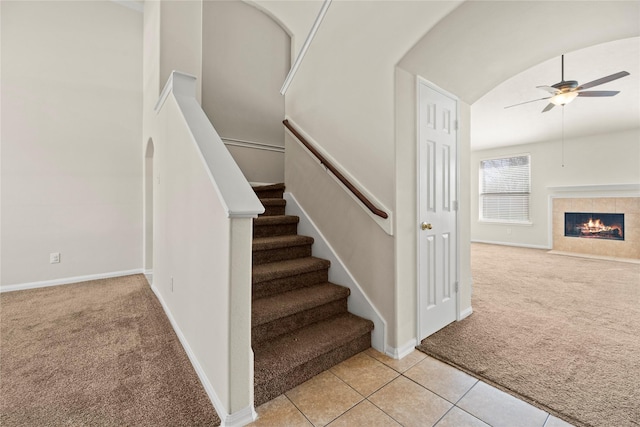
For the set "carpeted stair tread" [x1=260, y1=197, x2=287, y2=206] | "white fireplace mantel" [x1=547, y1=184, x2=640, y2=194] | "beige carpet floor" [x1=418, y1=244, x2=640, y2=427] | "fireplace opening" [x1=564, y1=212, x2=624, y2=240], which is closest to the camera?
"beige carpet floor" [x1=418, y1=244, x2=640, y2=427]

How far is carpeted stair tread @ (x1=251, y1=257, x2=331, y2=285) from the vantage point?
2.03 m

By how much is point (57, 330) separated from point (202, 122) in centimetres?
216

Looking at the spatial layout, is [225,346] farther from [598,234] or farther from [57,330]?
[598,234]

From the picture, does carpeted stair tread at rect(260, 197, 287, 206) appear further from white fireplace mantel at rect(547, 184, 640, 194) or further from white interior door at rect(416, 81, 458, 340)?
white fireplace mantel at rect(547, 184, 640, 194)

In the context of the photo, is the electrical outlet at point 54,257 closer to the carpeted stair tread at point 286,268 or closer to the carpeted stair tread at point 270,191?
the carpeted stair tread at point 270,191

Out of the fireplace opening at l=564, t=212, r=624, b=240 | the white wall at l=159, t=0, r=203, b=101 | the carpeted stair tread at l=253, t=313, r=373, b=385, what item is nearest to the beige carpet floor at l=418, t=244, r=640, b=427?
the carpeted stair tread at l=253, t=313, r=373, b=385

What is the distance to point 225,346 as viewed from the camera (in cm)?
133

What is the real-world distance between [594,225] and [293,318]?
23.8ft

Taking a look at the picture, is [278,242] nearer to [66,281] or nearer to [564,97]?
[66,281]

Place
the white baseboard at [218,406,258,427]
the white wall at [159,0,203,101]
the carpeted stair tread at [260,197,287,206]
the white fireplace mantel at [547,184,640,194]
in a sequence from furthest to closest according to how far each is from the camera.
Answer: the white fireplace mantel at [547,184,640,194]
the white wall at [159,0,203,101]
the carpeted stair tread at [260,197,287,206]
the white baseboard at [218,406,258,427]

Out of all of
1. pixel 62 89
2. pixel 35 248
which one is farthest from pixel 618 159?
pixel 35 248

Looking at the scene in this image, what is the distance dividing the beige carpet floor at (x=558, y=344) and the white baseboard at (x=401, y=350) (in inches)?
2.9

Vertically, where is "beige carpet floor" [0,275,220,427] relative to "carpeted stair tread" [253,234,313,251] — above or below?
below

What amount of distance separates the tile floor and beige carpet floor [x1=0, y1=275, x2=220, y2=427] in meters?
0.44
